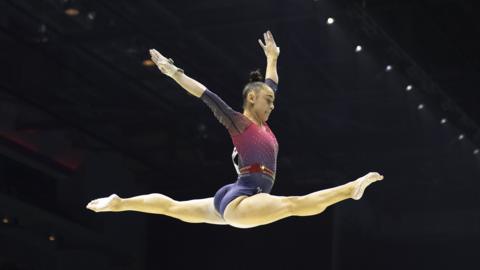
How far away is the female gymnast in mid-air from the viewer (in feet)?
23.7

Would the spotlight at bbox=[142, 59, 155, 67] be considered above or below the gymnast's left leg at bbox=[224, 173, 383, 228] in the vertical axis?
above

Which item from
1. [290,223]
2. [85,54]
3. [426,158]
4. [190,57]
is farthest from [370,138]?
[85,54]

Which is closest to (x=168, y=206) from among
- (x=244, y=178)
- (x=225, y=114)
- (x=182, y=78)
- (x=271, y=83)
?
(x=244, y=178)

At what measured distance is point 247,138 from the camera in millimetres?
7496

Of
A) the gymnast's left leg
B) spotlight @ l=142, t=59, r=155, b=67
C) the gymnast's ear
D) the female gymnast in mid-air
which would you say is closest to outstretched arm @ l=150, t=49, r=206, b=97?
the female gymnast in mid-air

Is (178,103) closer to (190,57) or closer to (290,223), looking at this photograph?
(190,57)

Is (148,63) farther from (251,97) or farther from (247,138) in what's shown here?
(247,138)

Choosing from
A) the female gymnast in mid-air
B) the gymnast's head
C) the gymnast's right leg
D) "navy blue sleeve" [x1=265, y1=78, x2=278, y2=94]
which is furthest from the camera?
"navy blue sleeve" [x1=265, y1=78, x2=278, y2=94]

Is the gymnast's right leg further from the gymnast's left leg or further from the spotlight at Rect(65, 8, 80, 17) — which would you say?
the spotlight at Rect(65, 8, 80, 17)

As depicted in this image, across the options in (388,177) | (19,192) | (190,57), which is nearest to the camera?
(190,57)

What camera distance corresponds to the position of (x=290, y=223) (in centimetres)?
1720

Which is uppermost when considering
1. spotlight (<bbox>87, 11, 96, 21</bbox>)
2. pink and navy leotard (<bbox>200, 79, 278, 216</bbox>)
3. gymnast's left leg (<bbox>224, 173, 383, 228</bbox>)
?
spotlight (<bbox>87, 11, 96, 21</bbox>)

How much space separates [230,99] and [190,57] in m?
1.02

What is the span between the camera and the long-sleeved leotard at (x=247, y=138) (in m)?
7.44
